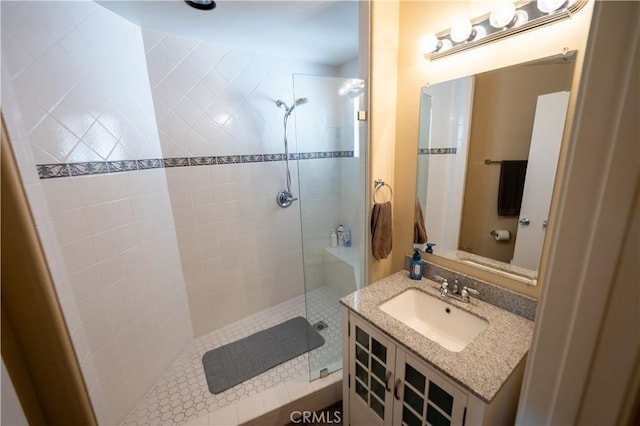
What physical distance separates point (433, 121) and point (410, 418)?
4.74 ft

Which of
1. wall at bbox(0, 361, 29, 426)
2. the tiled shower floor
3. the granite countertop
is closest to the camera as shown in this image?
wall at bbox(0, 361, 29, 426)

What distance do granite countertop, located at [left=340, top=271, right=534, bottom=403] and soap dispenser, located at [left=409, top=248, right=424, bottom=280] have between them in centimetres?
14

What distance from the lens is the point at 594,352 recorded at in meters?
0.34

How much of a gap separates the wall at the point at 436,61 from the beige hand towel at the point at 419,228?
0.11ft

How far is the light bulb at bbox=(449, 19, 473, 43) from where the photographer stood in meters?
1.12

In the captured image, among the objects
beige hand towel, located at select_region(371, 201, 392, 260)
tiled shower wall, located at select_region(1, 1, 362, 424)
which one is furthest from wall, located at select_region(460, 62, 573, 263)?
tiled shower wall, located at select_region(1, 1, 362, 424)

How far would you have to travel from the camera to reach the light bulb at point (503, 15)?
1.00 metres

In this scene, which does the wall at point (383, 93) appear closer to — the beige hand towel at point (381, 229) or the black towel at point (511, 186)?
the beige hand towel at point (381, 229)

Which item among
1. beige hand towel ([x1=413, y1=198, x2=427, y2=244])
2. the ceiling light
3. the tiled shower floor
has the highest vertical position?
the ceiling light

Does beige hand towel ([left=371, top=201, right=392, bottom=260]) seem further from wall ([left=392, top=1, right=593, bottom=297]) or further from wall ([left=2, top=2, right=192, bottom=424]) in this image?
wall ([left=2, top=2, right=192, bottom=424])

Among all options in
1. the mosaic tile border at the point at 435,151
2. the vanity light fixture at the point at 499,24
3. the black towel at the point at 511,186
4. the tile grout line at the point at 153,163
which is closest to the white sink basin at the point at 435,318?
the black towel at the point at 511,186

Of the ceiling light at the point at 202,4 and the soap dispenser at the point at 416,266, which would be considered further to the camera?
the soap dispenser at the point at 416,266

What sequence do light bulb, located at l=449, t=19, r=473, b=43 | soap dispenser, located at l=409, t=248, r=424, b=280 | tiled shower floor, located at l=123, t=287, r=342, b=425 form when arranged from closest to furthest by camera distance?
light bulb, located at l=449, t=19, r=473, b=43 → soap dispenser, located at l=409, t=248, r=424, b=280 → tiled shower floor, located at l=123, t=287, r=342, b=425

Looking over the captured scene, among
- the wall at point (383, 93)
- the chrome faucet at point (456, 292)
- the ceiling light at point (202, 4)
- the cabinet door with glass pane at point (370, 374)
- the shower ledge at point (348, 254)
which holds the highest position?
the ceiling light at point (202, 4)
